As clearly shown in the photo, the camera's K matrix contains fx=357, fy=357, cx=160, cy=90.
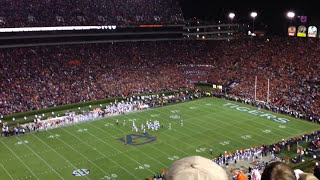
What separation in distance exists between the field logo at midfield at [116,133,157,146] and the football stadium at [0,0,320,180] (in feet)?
0.27

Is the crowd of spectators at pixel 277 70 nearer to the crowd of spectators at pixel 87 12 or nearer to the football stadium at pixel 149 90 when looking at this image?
the football stadium at pixel 149 90

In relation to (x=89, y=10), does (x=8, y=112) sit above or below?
below

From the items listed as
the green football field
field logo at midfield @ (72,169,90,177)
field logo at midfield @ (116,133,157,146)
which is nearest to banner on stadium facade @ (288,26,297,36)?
the green football field

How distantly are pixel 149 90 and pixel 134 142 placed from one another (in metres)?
17.8

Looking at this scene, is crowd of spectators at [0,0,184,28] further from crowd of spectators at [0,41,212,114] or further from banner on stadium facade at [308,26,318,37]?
banner on stadium facade at [308,26,318,37]

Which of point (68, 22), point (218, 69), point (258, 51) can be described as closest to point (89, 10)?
point (68, 22)

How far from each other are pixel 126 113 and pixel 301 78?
70.3 feet

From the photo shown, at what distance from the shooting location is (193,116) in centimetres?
3584

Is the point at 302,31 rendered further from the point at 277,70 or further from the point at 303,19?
the point at 277,70

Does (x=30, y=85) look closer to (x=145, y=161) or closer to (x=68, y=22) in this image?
(x=68, y=22)

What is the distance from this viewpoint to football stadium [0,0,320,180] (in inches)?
1006

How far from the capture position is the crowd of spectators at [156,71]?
1575 inches

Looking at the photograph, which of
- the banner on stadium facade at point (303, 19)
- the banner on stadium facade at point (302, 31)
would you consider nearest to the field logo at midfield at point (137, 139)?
the banner on stadium facade at point (302, 31)

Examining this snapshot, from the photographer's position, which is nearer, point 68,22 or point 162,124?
point 162,124
